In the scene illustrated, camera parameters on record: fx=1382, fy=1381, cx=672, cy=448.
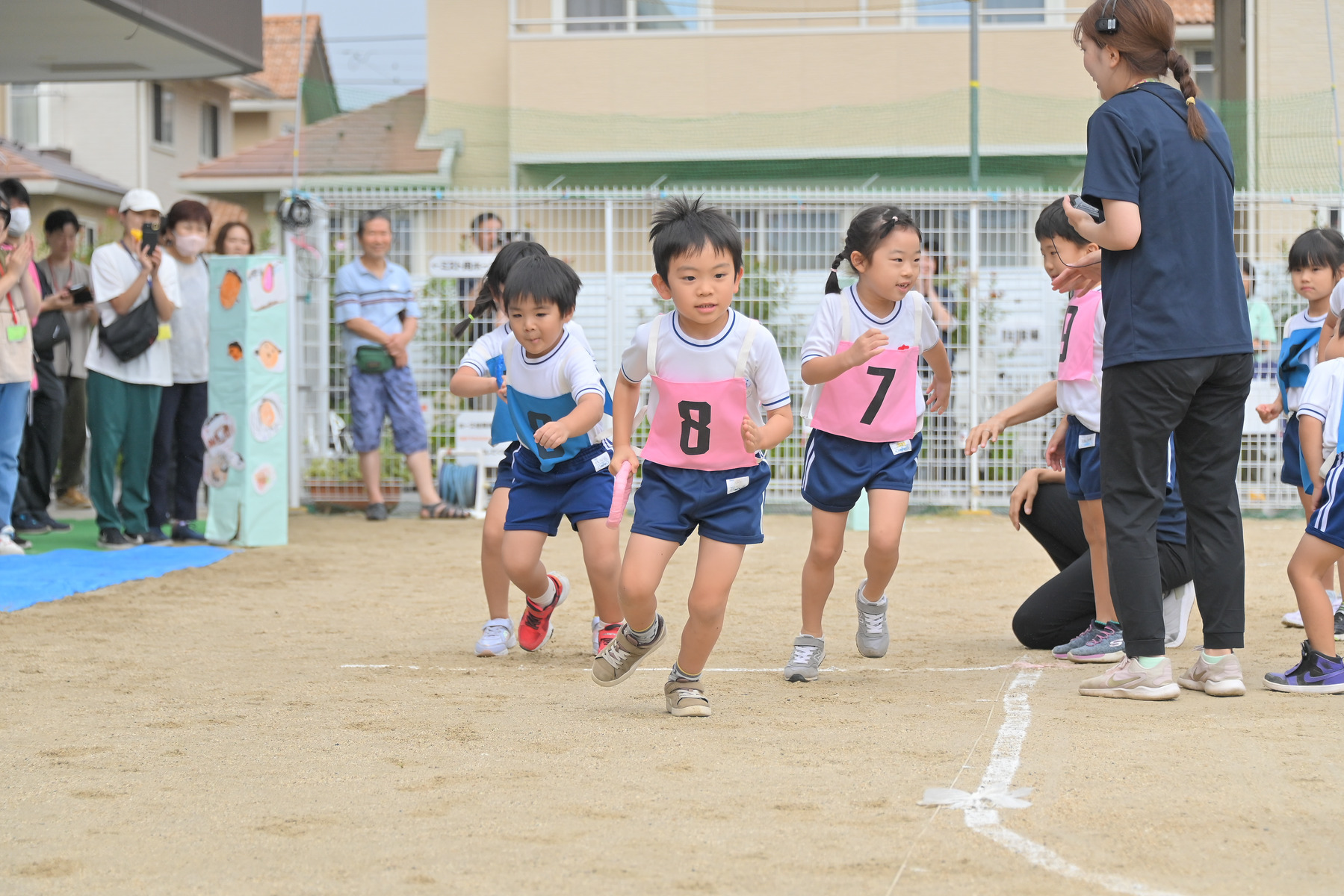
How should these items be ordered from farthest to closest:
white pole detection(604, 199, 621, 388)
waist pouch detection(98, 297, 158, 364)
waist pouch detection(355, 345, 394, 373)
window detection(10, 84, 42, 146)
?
window detection(10, 84, 42, 146)
white pole detection(604, 199, 621, 388)
waist pouch detection(355, 345, 394, 373)
waist pouch detection(98, 297, 158, 364)

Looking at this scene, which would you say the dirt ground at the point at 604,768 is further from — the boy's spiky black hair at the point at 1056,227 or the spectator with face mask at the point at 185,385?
the spectator with face mask at the point at 185,385

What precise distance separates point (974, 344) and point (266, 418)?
5816 millimetres

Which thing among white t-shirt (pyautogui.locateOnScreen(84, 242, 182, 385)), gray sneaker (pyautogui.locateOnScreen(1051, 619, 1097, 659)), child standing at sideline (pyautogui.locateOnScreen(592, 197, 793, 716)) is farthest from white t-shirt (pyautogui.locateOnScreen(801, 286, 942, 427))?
white t-shirt (pyautogui.locateOnScreen(84, 242, 182, 385))

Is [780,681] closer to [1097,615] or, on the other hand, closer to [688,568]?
[1097,615]

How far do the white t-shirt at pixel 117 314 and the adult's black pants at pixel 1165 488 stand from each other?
665 centimetres

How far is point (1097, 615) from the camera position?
213 inches

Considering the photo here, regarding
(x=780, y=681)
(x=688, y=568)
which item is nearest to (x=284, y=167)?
(x=688, y=568)

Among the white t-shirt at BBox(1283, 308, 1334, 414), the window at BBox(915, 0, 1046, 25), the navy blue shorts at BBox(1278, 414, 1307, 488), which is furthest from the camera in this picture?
the window at BBox(915, 0, 1046, 25)

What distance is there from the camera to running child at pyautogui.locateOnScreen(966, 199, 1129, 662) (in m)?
5.32

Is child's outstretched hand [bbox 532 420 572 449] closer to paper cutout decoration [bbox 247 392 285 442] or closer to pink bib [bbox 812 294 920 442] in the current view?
pink bib [bbox 812 294 920 442]

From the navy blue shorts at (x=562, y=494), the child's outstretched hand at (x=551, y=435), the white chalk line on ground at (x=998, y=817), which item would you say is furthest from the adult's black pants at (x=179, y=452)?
the white chalk line on ground at (x=998, y=817)

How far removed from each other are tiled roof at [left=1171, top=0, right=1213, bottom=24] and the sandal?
16.4m

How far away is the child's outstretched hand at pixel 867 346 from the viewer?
14.3 ft

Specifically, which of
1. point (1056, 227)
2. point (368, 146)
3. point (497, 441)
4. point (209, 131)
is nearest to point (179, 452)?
point (497, 441)
